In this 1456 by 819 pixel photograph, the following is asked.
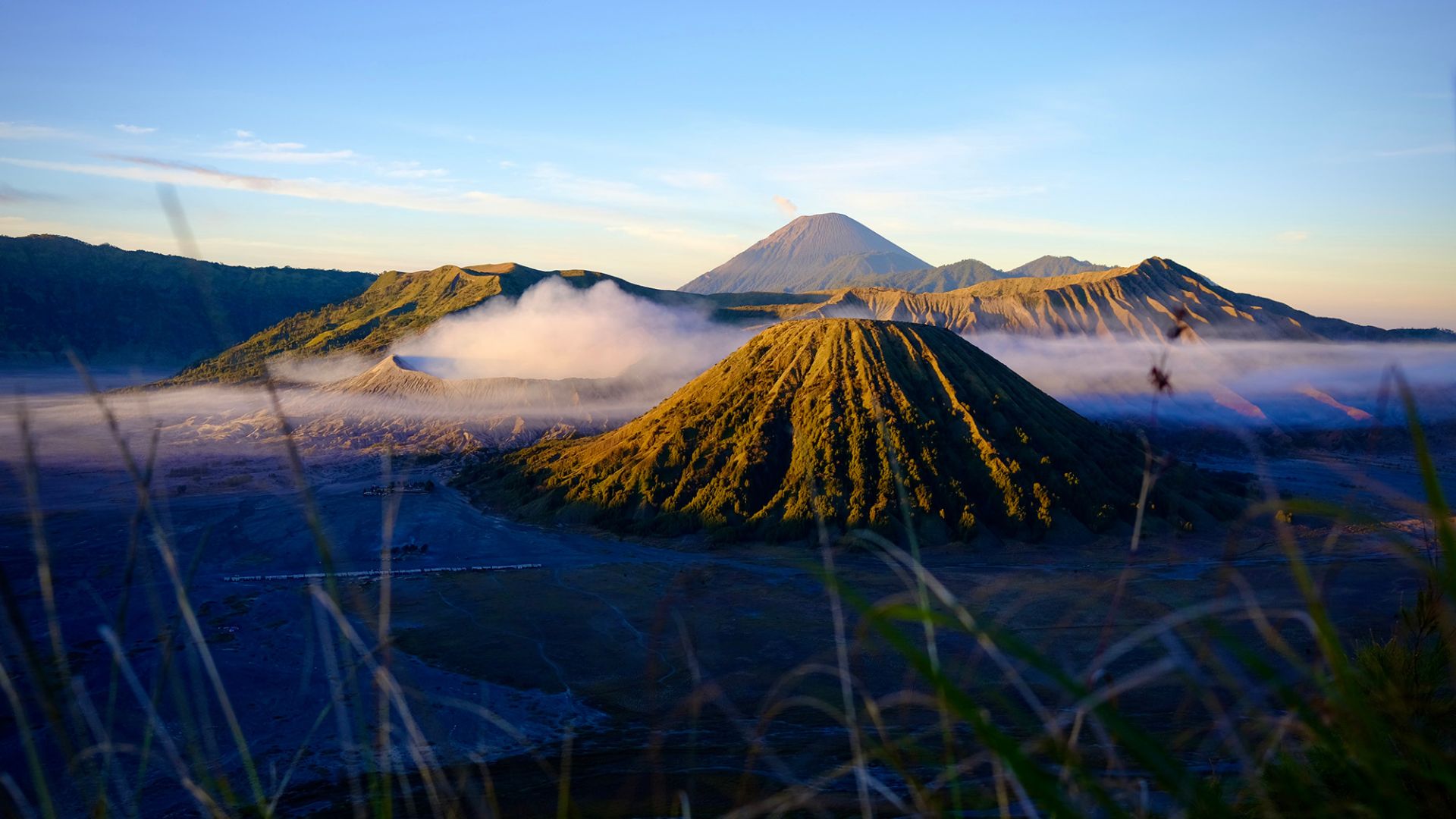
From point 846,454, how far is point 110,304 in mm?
113401

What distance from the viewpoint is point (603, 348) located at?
79500 millimetres

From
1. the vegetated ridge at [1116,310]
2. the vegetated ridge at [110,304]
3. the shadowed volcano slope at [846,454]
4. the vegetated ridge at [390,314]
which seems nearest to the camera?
the shadowed volcano slope at [846,454]

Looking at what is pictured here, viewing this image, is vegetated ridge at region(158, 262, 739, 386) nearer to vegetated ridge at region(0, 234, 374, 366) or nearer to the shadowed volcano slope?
vegetated ridge at region(0, 234, 374, 366)

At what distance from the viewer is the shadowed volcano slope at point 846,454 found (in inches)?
1432

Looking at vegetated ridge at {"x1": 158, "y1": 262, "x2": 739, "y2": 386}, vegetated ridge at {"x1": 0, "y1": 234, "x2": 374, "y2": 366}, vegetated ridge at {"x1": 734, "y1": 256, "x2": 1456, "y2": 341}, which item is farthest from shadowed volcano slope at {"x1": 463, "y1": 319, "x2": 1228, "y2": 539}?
vegetated ridge at {"x1": 0, "y1": 234, "x2": 374, "y2": 366}

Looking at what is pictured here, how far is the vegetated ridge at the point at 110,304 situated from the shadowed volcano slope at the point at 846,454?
240 feet

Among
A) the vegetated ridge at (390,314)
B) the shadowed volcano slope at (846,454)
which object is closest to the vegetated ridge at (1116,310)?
the vegetated ridge at (390,314)

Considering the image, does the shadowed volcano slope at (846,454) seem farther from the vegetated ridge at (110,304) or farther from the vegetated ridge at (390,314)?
the vegetated ridge at (110,304)

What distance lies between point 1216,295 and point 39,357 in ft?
394

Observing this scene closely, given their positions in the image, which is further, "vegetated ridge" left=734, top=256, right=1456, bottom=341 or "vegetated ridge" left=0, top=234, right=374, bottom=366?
"vegetated ridge" left=0, top=234, right=374, bottom=366

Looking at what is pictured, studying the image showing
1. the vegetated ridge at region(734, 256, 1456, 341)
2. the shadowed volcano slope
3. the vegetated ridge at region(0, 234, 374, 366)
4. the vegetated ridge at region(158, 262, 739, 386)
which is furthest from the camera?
the vegetated ridge at region(0, 234, 374, 366)

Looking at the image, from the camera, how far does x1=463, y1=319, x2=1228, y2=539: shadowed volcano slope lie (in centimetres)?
3638

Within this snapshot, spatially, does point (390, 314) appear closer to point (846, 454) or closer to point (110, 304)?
point (110, 304)

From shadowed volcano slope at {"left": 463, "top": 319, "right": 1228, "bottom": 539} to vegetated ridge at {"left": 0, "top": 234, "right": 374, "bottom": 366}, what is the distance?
73.2 m
